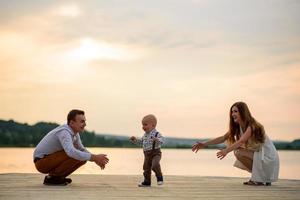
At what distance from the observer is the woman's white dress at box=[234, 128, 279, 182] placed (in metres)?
7.95

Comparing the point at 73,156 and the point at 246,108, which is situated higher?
the point at 246,108

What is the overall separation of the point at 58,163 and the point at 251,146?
2527 millimetres

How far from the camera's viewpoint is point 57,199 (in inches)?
231

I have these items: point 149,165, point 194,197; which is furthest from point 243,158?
point 194,197

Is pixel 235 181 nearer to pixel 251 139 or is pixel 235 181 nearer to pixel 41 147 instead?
pixel 251 139

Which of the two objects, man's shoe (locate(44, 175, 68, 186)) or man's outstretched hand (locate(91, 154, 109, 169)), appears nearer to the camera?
man's outstretched hand (locate(91, 154, 109, 169))

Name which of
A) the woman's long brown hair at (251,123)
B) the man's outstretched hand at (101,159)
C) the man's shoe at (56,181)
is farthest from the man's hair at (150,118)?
the woman's long brown hair at (251,123)

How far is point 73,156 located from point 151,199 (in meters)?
1.42

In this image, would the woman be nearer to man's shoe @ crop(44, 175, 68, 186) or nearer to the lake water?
man's shoe @ crop(44, 175, 68, 186)

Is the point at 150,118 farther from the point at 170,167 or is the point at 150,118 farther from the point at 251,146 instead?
the point at 170,167

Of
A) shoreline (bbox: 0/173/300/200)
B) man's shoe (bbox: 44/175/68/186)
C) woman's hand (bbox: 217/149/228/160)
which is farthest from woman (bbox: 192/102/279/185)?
man's shoe (bbox: 44/175/68/186)

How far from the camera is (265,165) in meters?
7.98

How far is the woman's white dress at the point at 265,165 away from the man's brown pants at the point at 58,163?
7.38ft

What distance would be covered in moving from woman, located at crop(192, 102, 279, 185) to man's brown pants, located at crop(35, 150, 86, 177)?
5.28ft
